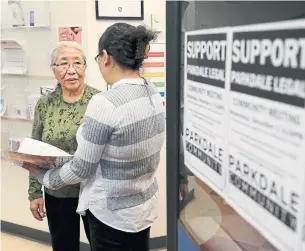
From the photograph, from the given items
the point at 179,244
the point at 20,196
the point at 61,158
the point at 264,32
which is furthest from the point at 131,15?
the point at 264,32

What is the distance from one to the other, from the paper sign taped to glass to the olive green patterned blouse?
0.20 m

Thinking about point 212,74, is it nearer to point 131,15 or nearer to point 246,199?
point 246,199

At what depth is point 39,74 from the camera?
2594 millimetres

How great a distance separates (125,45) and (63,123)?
58 centimetres

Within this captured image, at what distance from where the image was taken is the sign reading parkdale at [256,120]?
20.1 inches

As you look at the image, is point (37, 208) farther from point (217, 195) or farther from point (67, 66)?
point (217, 195)

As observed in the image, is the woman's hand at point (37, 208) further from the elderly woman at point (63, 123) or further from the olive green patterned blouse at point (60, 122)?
the olive green patterned blouse at point (60, 122)

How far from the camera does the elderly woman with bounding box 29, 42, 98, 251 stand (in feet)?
5.96

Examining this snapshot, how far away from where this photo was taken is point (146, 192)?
1.56 m

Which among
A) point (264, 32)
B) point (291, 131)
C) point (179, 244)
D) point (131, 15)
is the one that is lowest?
point (179, 244)

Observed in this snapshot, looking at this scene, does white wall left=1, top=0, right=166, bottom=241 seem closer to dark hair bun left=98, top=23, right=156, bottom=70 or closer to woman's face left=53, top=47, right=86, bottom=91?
woman's face left=53, top=47, right=86, bottom=91

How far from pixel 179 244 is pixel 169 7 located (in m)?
0.55

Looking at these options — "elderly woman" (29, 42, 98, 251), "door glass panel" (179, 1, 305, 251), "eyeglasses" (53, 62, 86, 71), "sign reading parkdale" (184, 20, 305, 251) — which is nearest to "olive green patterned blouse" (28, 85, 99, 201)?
"elderly woman" (29, 42, 98, 251)

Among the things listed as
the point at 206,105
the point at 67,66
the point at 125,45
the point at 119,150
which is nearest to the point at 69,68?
the point at 67,66
